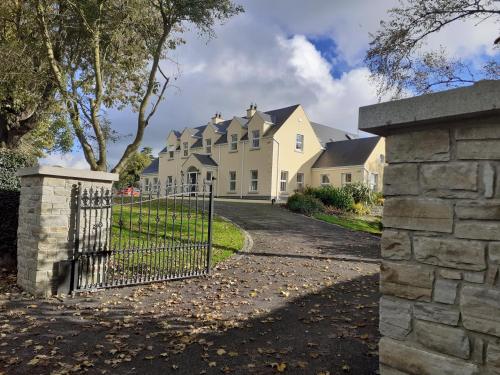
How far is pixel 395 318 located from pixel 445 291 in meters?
0.39

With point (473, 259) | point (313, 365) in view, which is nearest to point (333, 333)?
point (313, 365)

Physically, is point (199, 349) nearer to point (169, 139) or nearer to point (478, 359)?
point (478, 359)

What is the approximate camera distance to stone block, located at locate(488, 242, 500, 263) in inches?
90.0

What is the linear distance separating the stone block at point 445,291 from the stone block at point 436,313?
0.04 m

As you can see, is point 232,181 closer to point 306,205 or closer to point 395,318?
point 306,205

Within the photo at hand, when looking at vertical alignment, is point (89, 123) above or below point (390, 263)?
above

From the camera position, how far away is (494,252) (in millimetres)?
2293

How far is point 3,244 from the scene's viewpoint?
862cm

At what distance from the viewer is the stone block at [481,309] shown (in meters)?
2.28

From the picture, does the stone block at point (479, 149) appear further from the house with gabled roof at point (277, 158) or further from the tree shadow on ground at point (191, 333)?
the house with gabled roof at point (277, 158)

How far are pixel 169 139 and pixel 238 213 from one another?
2173 cm

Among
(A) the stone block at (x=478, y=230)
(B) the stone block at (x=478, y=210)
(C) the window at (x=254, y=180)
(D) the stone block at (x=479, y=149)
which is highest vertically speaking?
(C) the window at (x=254, y=180)

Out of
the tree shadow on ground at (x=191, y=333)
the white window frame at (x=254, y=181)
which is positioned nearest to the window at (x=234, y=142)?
the white window frame at (x=254, y=181)

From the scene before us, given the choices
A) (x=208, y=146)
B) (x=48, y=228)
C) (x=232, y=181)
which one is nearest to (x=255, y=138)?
(x=232, y=181)
